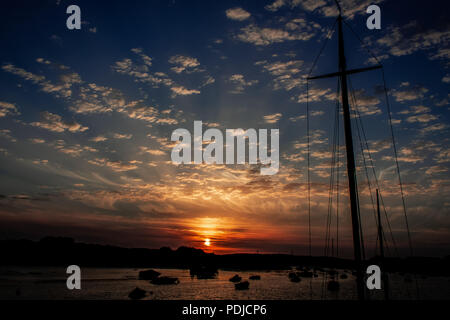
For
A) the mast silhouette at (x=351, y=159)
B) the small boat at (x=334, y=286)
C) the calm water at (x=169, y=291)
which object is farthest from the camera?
the small boat at (x=334, y=286)

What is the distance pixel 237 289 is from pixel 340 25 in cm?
7324

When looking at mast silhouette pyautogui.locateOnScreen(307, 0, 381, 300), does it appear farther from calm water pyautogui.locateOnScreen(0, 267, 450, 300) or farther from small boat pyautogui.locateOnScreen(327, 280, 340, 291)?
small boat pyautogui.locateOnScreen(327, 280, 340, 291)

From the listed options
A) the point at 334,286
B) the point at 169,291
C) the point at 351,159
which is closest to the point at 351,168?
the point at 351,159

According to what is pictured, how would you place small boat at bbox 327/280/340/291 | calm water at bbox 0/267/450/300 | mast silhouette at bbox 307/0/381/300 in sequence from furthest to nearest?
small boat at bbox 327/280/340/291
calm water at bbox 0/267/450/300
mast silhouette at bbox 307/0/381/300

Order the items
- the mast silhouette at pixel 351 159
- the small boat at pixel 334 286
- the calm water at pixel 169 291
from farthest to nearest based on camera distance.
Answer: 1. the small boat at pixel 334 286
2. the calm water at pixel 169 291
3. the mast silhouette at pixel 351 159

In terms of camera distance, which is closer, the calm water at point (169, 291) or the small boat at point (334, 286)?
the calm water at point (169, 291)

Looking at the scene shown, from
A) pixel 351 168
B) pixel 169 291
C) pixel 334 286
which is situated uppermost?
pixel 351 168

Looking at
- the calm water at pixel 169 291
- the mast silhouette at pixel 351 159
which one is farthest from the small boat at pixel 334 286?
the mast silhouette at pixel 351 159

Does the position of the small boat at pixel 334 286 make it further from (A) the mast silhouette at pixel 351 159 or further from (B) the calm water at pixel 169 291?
(A) the mast silhouette at pixel 351 159

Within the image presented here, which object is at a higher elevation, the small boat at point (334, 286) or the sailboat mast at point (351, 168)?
the sailboat mast at point (351, 168)

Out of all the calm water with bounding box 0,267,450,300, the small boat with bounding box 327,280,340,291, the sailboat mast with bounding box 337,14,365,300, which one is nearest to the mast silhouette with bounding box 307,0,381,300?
the sailboat mast with bounding box 337,14,365,300

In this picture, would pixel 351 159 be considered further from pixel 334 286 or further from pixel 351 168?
pixel 334 286
